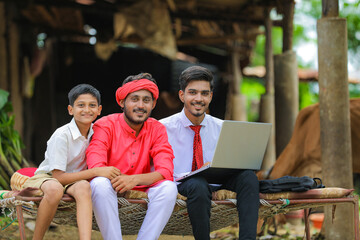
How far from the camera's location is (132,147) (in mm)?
3291

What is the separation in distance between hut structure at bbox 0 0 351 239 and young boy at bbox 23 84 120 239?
2.16 m

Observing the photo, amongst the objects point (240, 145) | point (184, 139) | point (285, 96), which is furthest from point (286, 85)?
point (240, 145)

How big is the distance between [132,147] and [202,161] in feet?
1.85

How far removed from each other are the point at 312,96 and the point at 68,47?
11161 mm

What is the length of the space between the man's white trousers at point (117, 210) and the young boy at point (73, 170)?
0.06m

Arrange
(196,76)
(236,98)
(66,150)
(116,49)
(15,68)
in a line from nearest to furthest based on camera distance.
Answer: (66,150) → (196,76) → (15,68) → (116,49) → (236,98)

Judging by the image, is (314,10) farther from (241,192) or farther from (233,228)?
(241,192)

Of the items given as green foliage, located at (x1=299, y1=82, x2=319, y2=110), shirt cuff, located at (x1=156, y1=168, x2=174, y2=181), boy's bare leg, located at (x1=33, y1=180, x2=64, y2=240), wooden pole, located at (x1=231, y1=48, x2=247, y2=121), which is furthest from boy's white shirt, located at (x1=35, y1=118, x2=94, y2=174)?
green foliage, located at (x1=299, y1=82, x2=319, y2=110)

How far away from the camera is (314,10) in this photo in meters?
19.3

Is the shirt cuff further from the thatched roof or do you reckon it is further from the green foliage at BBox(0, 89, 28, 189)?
the thatched roof

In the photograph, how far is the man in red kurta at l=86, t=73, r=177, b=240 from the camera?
2973mm

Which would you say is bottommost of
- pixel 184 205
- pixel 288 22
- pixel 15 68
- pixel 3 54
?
pixel 184 205

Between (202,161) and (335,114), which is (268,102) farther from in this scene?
(202,161)

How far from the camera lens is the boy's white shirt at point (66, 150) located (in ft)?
10.1
